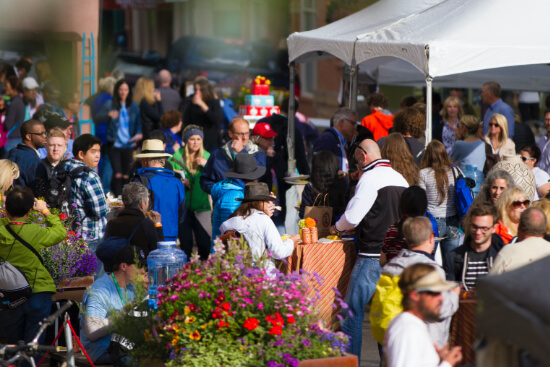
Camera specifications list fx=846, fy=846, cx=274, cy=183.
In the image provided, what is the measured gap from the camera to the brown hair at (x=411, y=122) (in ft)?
28.0

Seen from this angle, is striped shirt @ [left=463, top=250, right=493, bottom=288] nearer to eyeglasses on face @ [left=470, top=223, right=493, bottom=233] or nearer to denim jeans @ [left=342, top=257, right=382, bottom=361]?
eyeglasses on face @ [left=470, top=223, right=493, bottom=233]

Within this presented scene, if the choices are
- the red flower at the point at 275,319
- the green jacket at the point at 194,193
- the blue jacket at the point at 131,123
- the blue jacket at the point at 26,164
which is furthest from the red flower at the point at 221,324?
the blue jacket at the point at 131,123

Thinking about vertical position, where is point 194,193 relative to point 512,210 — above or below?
below

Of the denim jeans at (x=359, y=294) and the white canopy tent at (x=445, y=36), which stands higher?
the white canopy tent at (x=445, y=36)

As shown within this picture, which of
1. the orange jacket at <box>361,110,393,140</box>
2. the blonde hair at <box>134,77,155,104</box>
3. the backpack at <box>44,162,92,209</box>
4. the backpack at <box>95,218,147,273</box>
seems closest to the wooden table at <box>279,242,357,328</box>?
the backpack at <box>95,218,147,273</box>

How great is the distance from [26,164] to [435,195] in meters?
4.16

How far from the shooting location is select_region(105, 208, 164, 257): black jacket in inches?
259

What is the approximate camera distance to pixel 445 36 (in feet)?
27.7

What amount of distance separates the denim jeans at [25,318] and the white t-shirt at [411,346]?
3.24m

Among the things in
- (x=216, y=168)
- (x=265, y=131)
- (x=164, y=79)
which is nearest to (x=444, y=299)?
(x=216, y=168)

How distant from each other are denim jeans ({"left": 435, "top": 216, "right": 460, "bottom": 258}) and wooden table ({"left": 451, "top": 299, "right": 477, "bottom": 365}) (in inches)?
102

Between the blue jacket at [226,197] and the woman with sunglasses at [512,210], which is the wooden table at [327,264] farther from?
the woman with sunglasses at [512,210]

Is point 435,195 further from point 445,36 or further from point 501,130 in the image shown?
point 501,130

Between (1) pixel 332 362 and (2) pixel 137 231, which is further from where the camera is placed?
(2) pixel 137 231
